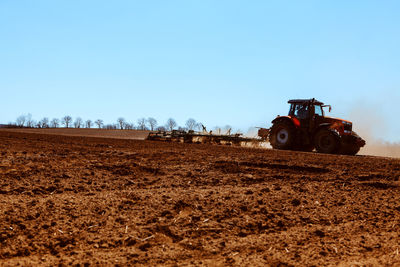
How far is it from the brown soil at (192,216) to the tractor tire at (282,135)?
7.36 meters

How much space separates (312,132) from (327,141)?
926mm

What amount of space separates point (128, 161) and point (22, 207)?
340cm

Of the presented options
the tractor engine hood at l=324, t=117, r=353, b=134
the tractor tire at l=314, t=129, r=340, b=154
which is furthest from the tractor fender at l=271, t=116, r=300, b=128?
the tractor engine hood at l=324, t=117, r=353, b=134

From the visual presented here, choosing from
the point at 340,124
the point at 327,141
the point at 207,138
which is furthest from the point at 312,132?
the point at 207,138

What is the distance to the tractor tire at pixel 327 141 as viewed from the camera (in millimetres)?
13078

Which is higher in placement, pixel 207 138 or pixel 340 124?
pixel 340 124

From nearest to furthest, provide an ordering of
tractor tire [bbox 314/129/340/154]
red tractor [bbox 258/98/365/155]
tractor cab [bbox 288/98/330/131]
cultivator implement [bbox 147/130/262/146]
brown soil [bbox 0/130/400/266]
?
brown soil [bbox 0/130/400/266] < tractor tire [bbox 314/129/340/154] < red tractor [bbox 258/98/365/155] < tractor cab [bbox 288/98/330/131] < cultivator implement [bbox 147/130/262/146]

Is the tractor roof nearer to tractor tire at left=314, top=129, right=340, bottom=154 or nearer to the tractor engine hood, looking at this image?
the tractor engine hood

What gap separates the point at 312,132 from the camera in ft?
46.7

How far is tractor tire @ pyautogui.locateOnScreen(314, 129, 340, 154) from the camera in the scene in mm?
13078

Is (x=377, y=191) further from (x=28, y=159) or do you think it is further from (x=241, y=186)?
(x=28, y=159)

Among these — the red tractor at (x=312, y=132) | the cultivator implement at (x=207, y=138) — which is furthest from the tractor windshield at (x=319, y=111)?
the cultivator implement at (x=207, y=138)

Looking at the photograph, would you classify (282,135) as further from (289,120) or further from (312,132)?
(312,132)

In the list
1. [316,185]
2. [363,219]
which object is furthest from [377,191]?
[363,219]
